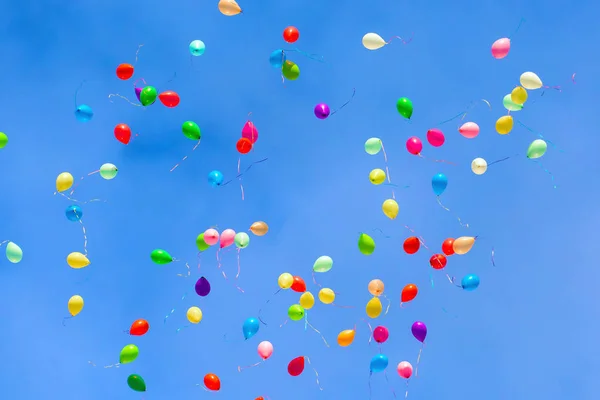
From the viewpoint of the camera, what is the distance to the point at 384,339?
15578 millimetres

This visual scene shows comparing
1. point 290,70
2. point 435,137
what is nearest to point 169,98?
point 290,70

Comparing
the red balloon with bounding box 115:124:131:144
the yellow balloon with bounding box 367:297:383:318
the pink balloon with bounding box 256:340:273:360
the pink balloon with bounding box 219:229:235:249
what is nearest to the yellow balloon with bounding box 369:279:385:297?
the yellow balloon with bounding box 367:297:383:318

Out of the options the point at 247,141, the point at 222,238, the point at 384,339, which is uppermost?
the point at 247,141

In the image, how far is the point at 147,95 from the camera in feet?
50.3

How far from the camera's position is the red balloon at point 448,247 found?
51.0ft

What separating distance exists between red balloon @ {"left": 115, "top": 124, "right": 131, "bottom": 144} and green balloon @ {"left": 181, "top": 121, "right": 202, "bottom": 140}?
→ 101 centimetres

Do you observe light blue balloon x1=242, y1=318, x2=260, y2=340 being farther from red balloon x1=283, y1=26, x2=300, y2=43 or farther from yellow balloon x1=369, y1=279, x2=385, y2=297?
red balloon x1=283, y1=26, x2=300, y2=43

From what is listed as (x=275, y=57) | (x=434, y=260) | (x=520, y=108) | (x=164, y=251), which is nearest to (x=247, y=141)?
(x=275, y=57)

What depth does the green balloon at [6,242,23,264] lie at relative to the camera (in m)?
15.3

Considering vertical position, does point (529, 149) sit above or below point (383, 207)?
above

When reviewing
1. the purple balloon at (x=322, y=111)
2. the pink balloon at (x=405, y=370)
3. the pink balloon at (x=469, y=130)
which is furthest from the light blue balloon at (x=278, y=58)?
the pink balloon at (x=405, y=370)

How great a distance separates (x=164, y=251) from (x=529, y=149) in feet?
23.0

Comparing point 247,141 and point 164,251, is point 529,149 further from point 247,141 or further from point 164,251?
point 164,251

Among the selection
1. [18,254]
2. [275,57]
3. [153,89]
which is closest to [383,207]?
[275,57]
